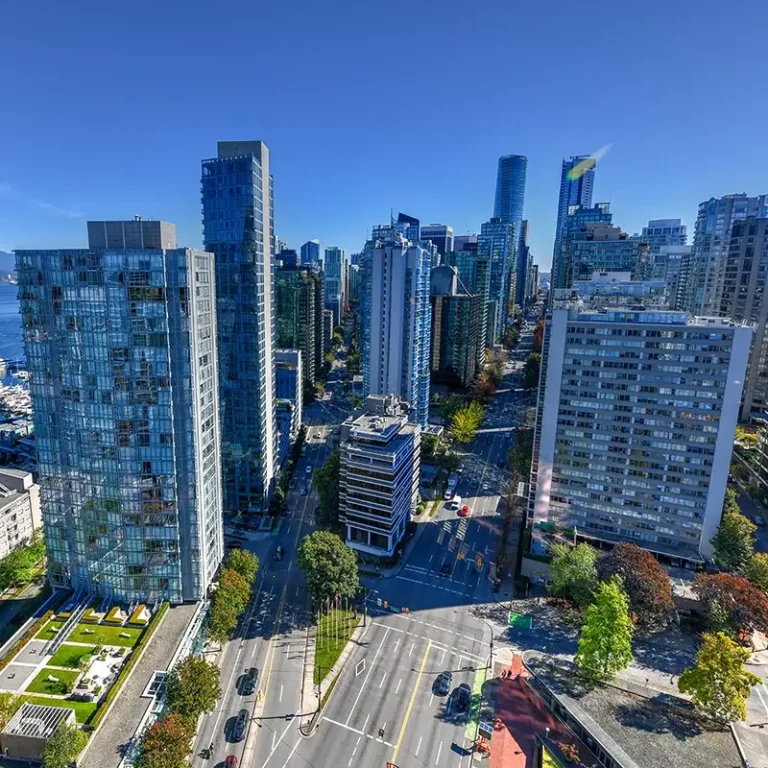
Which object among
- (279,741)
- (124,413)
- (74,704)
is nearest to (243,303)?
(124,413)

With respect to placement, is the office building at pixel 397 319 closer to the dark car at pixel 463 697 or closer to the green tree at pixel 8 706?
the dark car at pixel 463 697

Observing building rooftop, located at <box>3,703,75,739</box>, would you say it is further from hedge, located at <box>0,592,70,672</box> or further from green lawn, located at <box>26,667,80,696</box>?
hedge, located at <box>0,592,70,672</box>

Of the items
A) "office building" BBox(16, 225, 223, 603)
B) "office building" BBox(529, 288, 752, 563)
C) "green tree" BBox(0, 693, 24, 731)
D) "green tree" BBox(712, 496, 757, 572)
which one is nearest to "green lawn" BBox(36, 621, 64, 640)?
"office building" BBox(16, 225, 223, 603)

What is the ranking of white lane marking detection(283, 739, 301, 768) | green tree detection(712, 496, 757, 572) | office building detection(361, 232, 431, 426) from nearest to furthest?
1. white lane marking detection(283, 739, 301, 768)
2. green tree detection(712, 496, 757, 572)
3. office building detection(361, 232, 431, 426)

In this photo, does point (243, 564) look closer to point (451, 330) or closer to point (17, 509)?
point (17, 509)

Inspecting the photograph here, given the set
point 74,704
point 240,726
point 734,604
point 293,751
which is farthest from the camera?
point 734,604

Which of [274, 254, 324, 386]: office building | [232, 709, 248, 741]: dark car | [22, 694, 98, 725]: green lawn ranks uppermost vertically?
[274, 254, 324, 386]: office building
